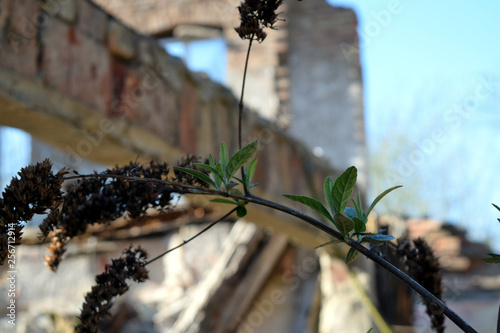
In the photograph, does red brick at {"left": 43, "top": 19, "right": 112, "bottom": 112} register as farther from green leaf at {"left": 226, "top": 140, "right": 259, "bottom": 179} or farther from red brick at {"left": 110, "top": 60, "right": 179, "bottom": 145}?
green leaf at {"left": 226, "top": 140, "right": 259, "bottom": 179}

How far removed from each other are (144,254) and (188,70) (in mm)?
2106

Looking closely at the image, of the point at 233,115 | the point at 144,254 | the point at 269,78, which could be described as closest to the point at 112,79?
the point at 233,115

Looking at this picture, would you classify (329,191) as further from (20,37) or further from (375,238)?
(20,37)

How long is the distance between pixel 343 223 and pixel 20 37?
1641 mm

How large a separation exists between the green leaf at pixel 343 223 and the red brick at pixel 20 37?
1.54m

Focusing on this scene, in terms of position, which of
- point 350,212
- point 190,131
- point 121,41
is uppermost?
point 121,41

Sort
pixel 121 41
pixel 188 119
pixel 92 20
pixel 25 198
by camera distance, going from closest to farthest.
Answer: pixel 25 198, pixel 92 20, pixel 121 41, pixel 188 119

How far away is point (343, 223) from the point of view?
0.80 m

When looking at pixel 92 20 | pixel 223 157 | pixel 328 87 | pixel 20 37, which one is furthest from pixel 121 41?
pixel 328 87

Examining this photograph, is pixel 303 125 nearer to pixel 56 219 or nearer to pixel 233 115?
pixel 233 115

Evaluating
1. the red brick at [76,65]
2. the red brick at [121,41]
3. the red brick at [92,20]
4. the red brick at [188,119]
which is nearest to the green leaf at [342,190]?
the red brick at [76,65]

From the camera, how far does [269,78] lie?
7277mm

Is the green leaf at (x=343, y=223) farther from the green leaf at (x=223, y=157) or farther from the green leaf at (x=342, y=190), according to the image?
the green leaf at (x=223, y=157)

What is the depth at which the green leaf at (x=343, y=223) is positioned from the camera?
798 mm
